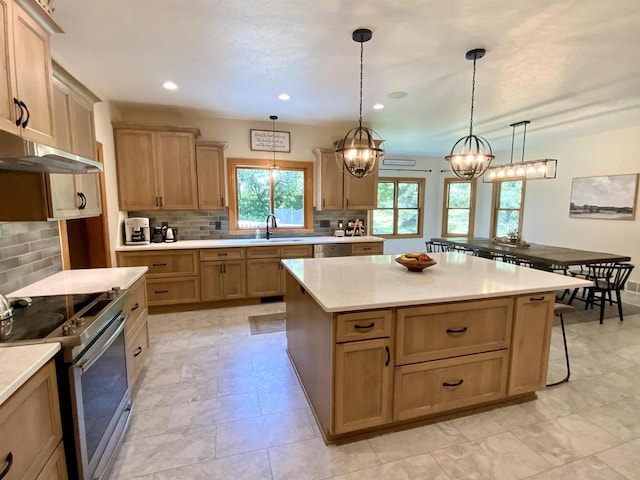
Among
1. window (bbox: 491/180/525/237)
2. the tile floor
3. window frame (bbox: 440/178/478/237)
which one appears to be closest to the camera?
the tile floor

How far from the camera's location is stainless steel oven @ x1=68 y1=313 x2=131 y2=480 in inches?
51.4

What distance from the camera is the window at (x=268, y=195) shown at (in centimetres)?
459

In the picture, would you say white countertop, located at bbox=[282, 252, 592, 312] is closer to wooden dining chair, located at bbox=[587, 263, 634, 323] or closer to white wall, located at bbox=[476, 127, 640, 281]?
wooden dining chair, located at bbox=[587, 263, 634, 323]

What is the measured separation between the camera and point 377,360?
1.75 m

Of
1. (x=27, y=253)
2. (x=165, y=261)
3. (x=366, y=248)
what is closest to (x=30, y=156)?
(x=27, y=253)

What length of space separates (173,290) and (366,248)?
2.73 meters

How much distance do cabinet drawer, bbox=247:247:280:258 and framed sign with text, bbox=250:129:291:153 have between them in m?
1.52

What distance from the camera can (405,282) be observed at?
2.11 m

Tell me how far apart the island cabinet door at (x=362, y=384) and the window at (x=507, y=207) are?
20.6 feet

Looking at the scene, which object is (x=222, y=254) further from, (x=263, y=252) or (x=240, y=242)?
(x=263, y=252)

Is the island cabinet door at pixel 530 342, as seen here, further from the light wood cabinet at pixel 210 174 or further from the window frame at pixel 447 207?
the window frame at pixel 447 207

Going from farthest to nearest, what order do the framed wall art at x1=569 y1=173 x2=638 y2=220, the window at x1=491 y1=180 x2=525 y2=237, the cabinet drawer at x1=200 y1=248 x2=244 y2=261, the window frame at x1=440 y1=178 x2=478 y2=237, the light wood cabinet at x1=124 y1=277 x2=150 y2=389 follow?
the window frame at x1=440 y1=178 x2=478 y2=237
the window at x1=491 y1=180 x2=525 y2=237
the framed wall art at x1=569 y1=173 x2=638 y2=220
the cabinet drawer at x1=200 y1=248 x2=244 y2=261
the light wood cabinet at x1=124 y1=277 x2=150 y2=389

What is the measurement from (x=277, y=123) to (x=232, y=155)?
0.83m

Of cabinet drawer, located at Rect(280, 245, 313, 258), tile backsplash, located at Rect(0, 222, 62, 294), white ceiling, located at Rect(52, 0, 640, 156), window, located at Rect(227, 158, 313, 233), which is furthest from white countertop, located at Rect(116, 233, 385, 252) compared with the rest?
white ceiling, located at Rect(52, 0, 640, 156)
